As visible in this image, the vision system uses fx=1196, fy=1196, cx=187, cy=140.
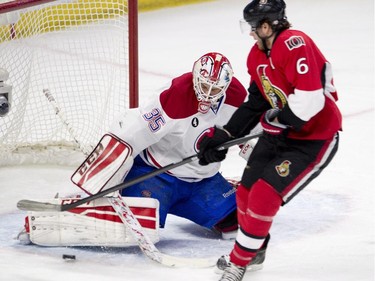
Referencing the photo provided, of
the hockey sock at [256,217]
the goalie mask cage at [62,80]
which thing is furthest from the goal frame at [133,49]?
the hockey sock at [256,217]

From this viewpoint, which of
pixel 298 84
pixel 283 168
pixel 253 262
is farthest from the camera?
pixel 253 262

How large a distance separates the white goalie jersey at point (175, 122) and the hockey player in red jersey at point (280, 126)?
1.32 ft

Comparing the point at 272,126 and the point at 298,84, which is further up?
the point at 298,84

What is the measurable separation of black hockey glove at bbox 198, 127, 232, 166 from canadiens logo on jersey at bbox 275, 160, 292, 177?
0.77 feet

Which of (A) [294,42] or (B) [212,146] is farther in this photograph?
(B) [212,146]

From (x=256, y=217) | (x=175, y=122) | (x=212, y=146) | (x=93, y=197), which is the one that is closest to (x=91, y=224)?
(x=93, y=197)

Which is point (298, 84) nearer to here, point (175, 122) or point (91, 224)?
point (175, 122)

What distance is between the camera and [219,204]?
156 inches

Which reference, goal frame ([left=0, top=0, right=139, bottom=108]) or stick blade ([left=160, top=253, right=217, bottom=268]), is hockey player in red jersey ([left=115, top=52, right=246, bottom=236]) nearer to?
stick blade ([left=160, top=253, right=217, bottom=268])

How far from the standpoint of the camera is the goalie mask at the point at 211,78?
3727 mm

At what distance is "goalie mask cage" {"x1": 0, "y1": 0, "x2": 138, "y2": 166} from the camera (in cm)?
470

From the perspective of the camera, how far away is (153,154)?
3.93 meters

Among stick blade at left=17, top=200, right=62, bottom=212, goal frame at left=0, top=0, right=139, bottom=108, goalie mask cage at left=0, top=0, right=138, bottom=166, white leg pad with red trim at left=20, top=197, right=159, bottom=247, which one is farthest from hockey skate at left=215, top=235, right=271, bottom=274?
goalie mask cage at left=0, top=0, right=138, bottom=166

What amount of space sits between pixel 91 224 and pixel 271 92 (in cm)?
79
